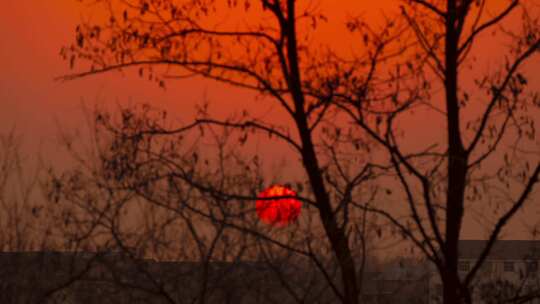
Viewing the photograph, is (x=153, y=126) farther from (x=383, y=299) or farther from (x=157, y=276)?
(x=383, y=299)

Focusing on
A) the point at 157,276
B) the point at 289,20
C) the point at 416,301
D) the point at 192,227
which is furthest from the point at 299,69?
the point at 416,301

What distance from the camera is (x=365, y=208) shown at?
23.5 ft

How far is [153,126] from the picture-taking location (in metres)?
7.59

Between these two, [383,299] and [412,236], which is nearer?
[412,236]

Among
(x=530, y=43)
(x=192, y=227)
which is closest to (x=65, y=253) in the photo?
(x=192, y=227)

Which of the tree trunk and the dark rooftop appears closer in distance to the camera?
the tree trunk

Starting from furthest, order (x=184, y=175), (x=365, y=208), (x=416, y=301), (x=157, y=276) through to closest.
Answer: (x=416, y=301), (x=157, y=276), (x=184, y=175), (x=365, y=208)

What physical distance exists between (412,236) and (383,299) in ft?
26.8

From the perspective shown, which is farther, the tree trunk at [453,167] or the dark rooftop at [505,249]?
the dark rooftop at [505,249]

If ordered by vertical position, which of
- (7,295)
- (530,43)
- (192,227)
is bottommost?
(7,295)

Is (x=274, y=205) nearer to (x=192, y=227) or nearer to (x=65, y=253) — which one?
(x=192, y=227)

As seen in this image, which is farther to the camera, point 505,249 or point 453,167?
point 505,249

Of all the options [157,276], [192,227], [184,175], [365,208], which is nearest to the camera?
[365,208]

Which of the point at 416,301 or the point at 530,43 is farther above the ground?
the point at 530,43
